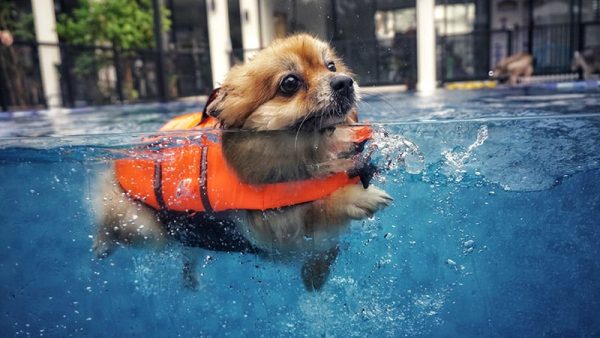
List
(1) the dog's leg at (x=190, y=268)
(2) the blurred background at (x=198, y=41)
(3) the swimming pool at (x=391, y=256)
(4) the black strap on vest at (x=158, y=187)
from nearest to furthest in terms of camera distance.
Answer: (4) the black strap on vest at (x=158, y=187)
(3) the swimming pool at (x=391, y=256)
(1) the dog's leg at (x=190, y=268)
(2) the blurred background at (x=198, y=41)

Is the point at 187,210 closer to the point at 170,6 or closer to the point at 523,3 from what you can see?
the point at 170,6

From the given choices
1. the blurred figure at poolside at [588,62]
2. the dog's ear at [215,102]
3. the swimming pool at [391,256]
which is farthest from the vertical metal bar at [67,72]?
the blurred figure at poolside at [588,62]

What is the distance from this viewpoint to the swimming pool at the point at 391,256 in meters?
3.23

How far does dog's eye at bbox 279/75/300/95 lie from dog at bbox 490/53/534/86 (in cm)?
791

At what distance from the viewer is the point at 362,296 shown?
3686 millimetres

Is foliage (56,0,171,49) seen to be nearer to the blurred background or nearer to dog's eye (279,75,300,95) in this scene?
the blurred background

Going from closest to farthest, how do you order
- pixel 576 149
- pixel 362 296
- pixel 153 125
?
1. pixel 576 149
2. pixel 362 296
3. pixel 153 125

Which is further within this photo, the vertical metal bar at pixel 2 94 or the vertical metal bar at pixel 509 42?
the vertical metal bar at pixel 509 42

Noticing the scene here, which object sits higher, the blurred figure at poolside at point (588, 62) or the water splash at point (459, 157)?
the blurred figure at poolside at point (588, 62)

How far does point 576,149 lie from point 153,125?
3.84 meters

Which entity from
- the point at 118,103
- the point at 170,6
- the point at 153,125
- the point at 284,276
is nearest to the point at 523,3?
the point at 170,6

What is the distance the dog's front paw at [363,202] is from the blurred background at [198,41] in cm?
444

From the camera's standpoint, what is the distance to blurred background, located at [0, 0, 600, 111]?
28.8ft

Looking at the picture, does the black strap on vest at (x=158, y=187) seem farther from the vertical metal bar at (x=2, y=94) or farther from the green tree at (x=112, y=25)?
the green tree at (x=112, y=25)
